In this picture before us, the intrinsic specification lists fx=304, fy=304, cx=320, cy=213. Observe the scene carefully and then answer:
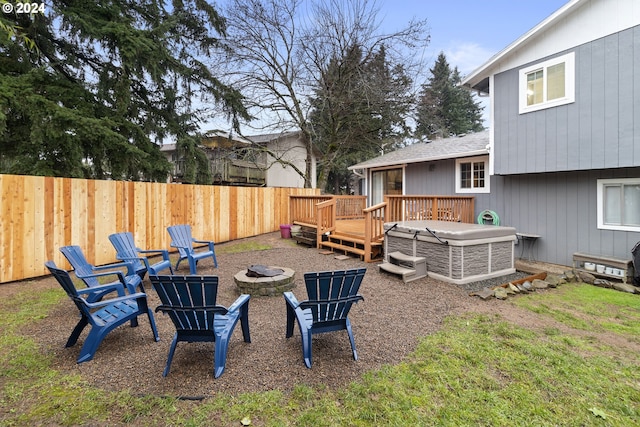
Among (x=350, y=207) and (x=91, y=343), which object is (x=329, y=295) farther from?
(x=350, y=207)

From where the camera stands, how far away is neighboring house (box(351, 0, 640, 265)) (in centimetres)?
572

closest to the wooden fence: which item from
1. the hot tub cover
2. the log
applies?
the hot tub cover

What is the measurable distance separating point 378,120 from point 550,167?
10460 mm

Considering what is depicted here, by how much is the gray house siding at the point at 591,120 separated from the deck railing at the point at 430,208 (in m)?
1.67

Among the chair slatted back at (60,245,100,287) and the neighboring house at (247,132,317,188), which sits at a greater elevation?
the neighboring house at (247,132,317,188)

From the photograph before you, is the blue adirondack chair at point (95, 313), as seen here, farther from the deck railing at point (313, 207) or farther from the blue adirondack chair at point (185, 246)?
the deck railing at point (313, 207)

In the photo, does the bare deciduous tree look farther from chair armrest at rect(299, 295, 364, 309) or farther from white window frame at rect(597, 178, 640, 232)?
chair armrest at rect(299, 295, 364, 309)

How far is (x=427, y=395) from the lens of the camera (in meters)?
2.39

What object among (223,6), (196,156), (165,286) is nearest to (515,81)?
(165,286)

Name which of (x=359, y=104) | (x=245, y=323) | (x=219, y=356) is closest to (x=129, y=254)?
(x=245, y=323)

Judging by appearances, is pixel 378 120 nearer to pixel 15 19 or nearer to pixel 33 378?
pixel 15 19

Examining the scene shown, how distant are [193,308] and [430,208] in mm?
7038

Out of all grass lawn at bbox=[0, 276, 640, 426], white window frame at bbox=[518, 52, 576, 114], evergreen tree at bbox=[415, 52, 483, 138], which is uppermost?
evergreen tree at bbox=[415, 52, 483, 138]

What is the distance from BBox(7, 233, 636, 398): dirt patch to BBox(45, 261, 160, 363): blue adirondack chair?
13 cm
